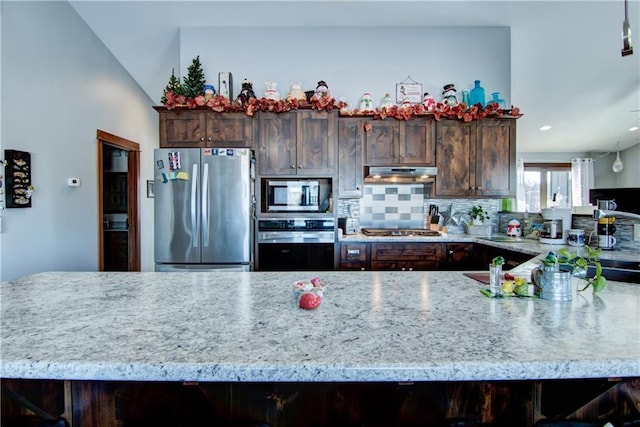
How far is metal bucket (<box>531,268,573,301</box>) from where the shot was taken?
112 centimetres

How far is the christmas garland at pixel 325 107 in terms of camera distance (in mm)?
3059

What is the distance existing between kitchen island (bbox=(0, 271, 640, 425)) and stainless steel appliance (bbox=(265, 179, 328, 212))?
72.2 inches

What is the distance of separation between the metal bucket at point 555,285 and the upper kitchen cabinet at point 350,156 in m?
2.15

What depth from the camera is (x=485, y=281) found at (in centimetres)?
142

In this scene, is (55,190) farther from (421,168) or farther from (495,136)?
(495,136)

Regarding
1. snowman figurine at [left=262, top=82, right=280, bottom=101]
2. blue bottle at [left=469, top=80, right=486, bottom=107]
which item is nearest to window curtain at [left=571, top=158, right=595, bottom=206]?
blue bottle at [left=469, top=80, right=486, bottom=107]

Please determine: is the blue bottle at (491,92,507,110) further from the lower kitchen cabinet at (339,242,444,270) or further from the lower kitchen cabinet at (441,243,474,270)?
the lower kitchen cabinet at (339,242,444,270)

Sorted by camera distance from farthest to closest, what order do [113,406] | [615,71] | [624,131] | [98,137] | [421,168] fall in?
[624,131] < [615,71] < [98,137] < [421,168] < [113,406]

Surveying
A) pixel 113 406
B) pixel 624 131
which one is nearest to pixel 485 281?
pixel 113 406

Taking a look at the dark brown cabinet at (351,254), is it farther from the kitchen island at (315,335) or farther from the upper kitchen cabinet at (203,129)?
the kitchen island at (315,335)

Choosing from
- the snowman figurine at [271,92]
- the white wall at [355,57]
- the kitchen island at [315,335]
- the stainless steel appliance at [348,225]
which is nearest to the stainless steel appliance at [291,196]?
the stainless steel appliance at [348,225]

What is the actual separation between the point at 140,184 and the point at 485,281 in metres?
4.63

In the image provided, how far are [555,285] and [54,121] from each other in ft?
13.2

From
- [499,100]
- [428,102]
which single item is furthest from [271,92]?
[499,100]
